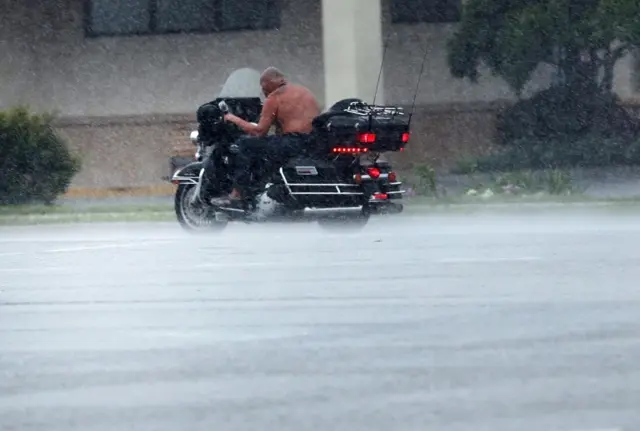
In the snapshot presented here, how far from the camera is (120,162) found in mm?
30500

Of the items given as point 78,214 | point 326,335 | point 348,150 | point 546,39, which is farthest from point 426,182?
point 326,335

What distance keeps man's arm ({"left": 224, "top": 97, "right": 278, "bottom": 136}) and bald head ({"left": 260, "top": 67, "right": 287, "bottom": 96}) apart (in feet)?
0.67

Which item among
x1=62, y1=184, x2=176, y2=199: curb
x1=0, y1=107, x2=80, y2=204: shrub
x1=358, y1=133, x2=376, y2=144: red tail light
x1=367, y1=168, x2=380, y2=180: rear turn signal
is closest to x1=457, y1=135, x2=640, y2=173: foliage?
x1=62, y1=184, x2=176, y2=199: curb

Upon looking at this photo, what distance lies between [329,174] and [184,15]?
44.0 feet

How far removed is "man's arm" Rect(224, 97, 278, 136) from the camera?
17836 millimetres

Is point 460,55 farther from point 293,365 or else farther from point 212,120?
point 293,365

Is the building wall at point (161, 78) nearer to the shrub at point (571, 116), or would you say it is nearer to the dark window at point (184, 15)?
the dark window at point (184, 15)

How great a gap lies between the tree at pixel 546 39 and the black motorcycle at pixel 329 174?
27.1ft

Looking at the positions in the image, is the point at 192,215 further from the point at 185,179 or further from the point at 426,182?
the point at 426,182

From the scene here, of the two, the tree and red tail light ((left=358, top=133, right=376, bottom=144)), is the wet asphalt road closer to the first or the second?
red tail light ((left=358, top=133, right=376, bottom=144))

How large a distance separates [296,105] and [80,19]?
13348 mm

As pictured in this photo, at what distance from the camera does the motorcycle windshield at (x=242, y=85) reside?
62.0ft

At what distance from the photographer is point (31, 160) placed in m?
24.2

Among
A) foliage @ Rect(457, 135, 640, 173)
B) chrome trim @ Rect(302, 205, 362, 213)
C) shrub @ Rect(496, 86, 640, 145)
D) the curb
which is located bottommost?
the curb
